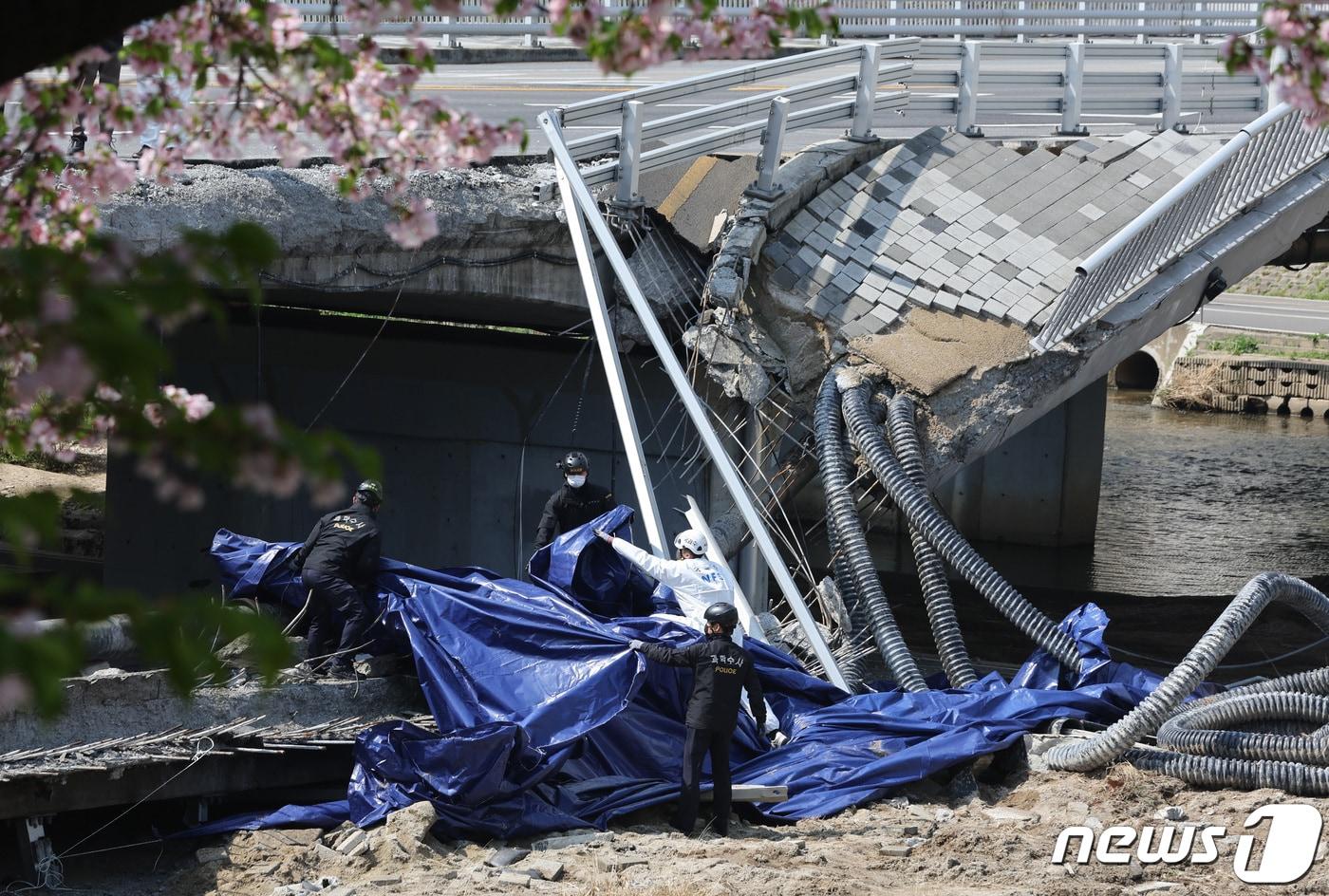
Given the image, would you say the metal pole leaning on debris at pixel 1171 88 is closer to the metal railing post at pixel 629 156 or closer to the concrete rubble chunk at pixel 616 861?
the metal railing post at pixel 629 156

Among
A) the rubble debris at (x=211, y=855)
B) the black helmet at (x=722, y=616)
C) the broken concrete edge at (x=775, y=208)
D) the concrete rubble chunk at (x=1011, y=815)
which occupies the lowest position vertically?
the concrete rubble chunk at (x=1011, y=815)

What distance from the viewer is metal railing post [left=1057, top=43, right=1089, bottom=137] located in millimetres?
14766

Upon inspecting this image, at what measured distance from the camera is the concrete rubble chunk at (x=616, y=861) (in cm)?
827

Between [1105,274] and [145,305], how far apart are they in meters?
10.9

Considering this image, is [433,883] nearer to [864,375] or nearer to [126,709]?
[126,709]

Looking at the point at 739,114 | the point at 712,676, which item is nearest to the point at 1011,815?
the point at 712,676

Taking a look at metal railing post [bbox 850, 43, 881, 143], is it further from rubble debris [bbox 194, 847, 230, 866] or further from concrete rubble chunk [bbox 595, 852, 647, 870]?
rubble debris [bbox 194, 847, 230, 866]

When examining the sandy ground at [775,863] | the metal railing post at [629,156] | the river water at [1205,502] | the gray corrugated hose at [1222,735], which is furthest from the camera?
the river water at [1205,502]

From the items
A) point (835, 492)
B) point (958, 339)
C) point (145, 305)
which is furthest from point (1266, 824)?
point (145, 305)

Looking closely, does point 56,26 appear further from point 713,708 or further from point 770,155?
point 770,155

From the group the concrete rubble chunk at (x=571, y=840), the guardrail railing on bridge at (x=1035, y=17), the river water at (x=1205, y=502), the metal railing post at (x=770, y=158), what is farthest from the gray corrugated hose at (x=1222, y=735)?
the guardrail railing on bridge at (x=1035, y=17)

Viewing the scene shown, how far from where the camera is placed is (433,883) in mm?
8047

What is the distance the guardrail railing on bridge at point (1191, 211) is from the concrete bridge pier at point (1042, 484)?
713 centimetres

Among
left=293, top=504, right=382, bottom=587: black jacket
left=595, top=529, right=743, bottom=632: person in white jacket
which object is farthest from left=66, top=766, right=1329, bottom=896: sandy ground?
left=293, top=504, right=382, bottom=587: black jacket
